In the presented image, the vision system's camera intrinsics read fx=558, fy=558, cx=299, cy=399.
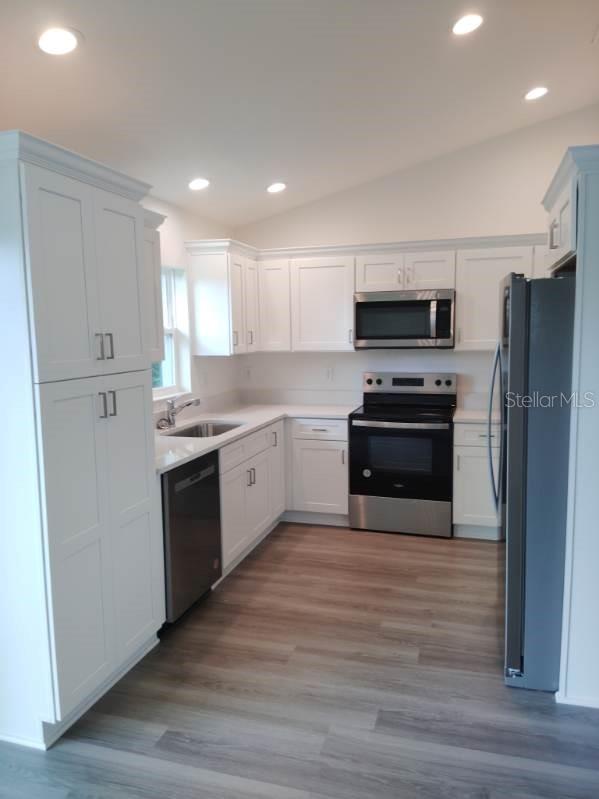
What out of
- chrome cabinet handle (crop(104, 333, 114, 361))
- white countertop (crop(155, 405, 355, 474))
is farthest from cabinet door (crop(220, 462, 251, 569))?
chrome cabinet handle (crop(104, 333, 114, 361))

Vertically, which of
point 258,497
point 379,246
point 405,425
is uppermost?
point 379,246

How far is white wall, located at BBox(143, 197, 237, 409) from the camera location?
13.0 feet

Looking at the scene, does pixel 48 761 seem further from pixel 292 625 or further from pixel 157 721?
pixel 292 625

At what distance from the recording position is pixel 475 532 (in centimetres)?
419

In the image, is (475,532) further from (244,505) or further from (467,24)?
(467,24)

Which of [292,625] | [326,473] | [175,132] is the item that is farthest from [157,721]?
[175,132]

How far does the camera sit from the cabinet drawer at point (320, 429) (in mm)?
4359

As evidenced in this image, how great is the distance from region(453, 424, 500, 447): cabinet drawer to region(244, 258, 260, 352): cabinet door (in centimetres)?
175

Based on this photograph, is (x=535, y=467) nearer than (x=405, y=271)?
Yes

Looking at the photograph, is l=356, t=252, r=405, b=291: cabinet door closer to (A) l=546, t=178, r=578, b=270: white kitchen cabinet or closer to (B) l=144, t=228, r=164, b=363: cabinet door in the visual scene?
(A) l=546, t=178, r=578, b=270: white kitchen cabinet

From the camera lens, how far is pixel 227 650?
274 centimetres

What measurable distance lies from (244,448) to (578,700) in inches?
88.1

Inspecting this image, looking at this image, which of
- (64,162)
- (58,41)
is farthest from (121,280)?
(58,41)

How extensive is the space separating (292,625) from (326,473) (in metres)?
1.60
